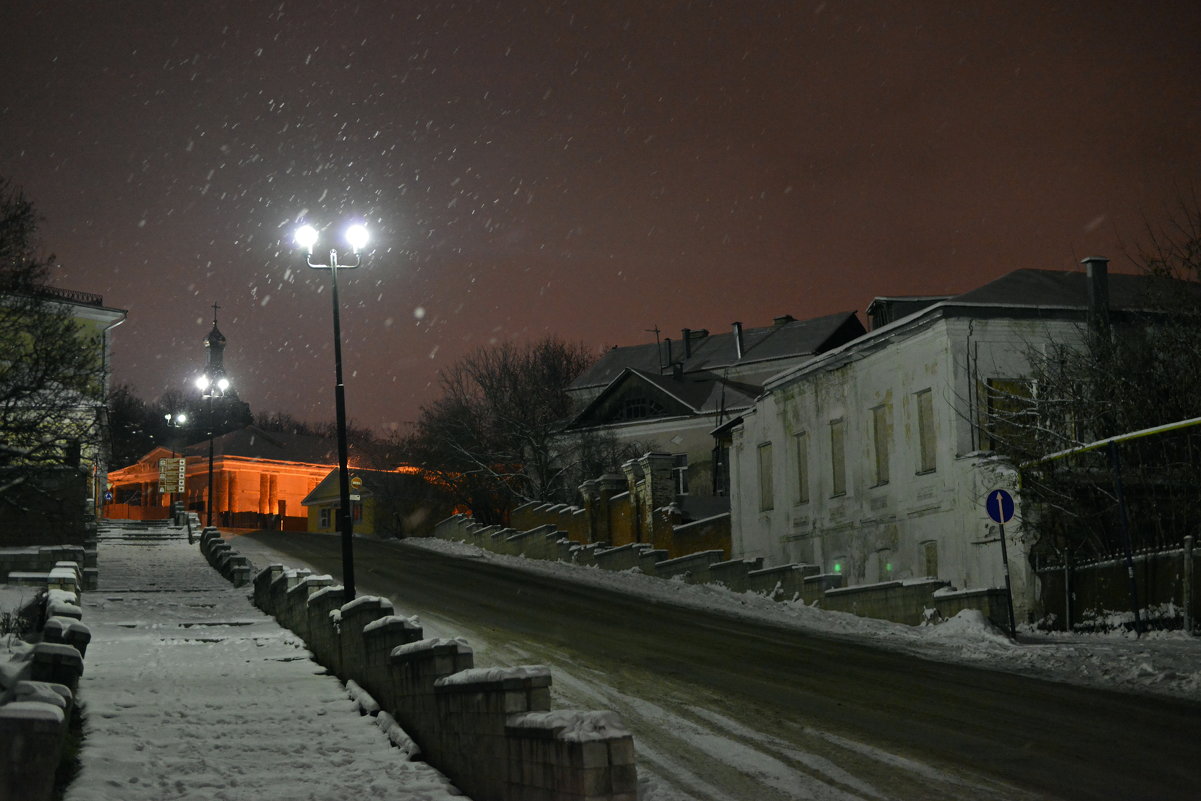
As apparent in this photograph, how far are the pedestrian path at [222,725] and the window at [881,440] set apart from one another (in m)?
16.8

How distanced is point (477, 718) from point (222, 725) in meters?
3.76

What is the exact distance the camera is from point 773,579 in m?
30.3

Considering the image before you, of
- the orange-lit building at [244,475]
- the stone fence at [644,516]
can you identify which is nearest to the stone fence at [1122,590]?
the stone fence at [644,516]

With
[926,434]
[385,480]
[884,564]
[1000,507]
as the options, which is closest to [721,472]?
[385,480]

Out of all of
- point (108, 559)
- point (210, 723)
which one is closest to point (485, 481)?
point (108, 559)

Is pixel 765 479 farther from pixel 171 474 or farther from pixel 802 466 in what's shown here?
pixel 171 474

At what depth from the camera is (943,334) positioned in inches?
1138

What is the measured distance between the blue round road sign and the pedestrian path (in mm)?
12403

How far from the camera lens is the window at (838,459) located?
33.6m

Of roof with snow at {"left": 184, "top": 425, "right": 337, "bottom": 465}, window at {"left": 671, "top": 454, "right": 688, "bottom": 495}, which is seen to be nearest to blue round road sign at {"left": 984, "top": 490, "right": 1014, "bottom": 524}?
window at {"left": 671, "top": 454, "right": 688, "bottom": 495}

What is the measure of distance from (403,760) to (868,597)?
1610cm

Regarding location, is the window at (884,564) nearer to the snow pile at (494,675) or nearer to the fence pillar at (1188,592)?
the fence pillar at (1188,592)

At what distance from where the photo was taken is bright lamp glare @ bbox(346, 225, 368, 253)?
72.2 ft

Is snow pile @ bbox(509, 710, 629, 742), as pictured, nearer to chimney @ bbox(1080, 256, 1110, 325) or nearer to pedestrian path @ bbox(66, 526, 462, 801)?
pedestrian path @ bbox(66, 526, 462, 801)
